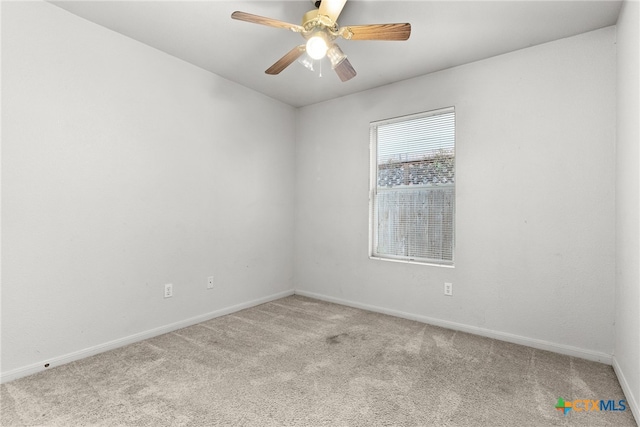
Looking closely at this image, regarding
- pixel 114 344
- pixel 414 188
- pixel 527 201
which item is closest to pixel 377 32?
pixel 414 188

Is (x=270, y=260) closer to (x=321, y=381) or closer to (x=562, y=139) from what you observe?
(x=321, y=381)

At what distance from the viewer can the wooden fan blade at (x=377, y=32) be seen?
1848mm

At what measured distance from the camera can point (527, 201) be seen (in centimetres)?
263

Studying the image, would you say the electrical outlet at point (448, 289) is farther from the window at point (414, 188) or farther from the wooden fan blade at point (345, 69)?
the wooden fan blade at point (345, 69)

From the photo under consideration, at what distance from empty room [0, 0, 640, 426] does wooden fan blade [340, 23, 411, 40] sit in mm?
28

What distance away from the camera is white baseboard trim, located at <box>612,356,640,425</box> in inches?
65.5

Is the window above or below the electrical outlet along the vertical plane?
above

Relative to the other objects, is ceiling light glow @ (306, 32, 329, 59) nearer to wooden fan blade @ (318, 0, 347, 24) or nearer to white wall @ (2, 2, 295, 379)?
wooden fan blade @ (318, 0, 347, 24)

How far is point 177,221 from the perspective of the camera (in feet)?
9.64

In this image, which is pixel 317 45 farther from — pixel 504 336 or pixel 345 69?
pixel 504 336

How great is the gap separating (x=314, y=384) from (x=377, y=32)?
7.34 feet

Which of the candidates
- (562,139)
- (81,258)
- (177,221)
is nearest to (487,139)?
(562,139)

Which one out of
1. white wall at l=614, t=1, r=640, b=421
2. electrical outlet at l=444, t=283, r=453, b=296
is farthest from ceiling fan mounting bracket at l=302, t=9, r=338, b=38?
electrical outlet at l=444, t=283, r=453, b=296

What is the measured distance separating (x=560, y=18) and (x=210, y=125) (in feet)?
10.0
